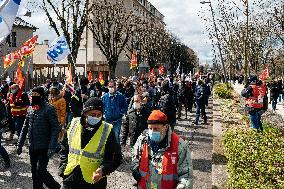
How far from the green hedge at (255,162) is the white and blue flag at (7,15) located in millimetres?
4480

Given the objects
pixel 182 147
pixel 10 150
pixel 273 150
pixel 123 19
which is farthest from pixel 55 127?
pixel 123 19

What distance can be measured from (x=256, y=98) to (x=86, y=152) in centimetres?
801

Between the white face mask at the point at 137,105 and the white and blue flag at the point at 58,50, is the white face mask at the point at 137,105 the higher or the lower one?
the lower one

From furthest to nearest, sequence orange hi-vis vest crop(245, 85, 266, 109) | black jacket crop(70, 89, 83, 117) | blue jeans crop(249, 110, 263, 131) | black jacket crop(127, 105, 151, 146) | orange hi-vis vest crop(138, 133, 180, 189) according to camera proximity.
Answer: orange hi-vis vest crop(245, 85, 266, 109) < blue jeans crop(249, 110, 263, 131) < black jacket crop(70, 89, 83, 117) < black jacket crop(127, 105, 151, 146) < orange hi-vis vest crop(138, 133, 180, 189)

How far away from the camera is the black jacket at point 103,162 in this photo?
4.75m

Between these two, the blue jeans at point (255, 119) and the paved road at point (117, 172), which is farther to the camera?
the blue jeans at point (255, 119)

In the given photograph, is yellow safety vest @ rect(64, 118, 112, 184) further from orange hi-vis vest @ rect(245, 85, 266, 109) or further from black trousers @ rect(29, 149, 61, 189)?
orange hi-vis vest @ rect(245, 85, 266, 109)

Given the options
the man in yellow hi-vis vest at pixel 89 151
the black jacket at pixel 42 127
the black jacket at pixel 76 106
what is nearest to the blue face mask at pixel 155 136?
the man in yellow hi-vis vest at pixel 89 151

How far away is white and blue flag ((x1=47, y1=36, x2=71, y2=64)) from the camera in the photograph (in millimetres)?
11433

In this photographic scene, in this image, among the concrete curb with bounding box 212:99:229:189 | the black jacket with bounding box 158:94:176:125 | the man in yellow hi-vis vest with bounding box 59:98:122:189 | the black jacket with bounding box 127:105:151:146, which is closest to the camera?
the man in yellow hi-vis vest with bounding box 59:98:122:189

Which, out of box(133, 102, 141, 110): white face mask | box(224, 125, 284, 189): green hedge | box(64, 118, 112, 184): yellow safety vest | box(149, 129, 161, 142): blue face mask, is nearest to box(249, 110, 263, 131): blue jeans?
box(224, 125, 284, 189): green hedge

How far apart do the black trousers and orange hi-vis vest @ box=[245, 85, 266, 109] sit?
22.4 feet

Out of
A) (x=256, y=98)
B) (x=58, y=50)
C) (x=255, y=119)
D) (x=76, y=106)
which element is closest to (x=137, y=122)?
(x=76, y=106)

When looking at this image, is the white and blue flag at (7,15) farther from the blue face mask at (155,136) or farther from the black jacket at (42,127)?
the blue face mask at (155,136)
